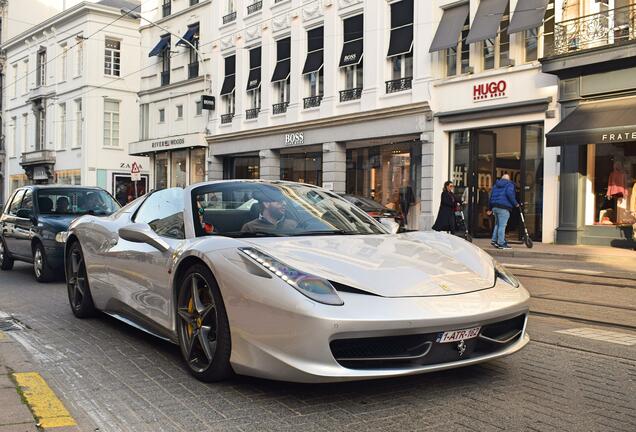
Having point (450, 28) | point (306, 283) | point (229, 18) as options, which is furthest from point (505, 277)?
point (229, 18)

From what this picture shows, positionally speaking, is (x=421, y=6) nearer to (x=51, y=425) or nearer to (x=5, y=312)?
(x=5, y=312)

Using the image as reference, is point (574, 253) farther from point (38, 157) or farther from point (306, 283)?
point (38, 157)

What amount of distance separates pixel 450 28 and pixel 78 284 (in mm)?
16636

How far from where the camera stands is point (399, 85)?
2195 cm

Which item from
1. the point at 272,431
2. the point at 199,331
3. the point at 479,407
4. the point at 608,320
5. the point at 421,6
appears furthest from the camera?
the point at 421,6

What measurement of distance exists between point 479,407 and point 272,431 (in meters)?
1.15

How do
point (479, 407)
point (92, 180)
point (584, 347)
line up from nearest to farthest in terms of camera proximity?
point (479, 407) < point (584, 347) < point (92, 180)

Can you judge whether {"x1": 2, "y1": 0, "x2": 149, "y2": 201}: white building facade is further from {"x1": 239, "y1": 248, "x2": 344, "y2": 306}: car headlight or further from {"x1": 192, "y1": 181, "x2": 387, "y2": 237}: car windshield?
{"x1": 239, "y1": 248, "x2": 344, "y2": 306}: car headlight

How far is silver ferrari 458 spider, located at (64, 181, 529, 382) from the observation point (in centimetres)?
325

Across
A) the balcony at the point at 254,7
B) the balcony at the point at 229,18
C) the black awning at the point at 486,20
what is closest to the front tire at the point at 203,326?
the black awning at the point at 486,20

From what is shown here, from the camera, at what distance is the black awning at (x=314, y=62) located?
25172 mm

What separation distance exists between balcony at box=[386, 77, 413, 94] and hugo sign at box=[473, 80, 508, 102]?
9.59ft

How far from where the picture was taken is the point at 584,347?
5000mm

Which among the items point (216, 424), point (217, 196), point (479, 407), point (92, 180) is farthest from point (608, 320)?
point (92, 180)
